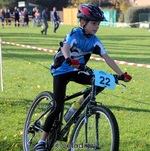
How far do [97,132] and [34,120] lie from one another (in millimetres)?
1229

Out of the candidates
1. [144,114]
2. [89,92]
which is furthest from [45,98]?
[144,114]

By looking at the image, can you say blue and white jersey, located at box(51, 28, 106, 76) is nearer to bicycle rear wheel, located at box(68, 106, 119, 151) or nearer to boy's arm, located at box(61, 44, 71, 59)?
boy's arm, located at box(61, 44, 71, 59)

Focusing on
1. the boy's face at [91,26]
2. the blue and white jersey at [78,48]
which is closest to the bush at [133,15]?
the blue and white jersey at [78,48]

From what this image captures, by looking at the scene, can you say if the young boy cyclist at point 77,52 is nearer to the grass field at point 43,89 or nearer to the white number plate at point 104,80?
the white number plate at point 104,80

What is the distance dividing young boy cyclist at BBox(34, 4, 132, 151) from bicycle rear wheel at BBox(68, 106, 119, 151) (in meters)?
0.44

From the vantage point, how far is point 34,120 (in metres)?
5.22

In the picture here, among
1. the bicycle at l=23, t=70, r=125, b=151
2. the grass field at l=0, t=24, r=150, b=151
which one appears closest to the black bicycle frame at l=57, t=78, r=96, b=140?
the bicycle at l=23, t=70, r=125, b=151

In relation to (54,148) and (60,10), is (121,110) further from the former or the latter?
(60,10)

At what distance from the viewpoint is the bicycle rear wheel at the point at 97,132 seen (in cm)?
398

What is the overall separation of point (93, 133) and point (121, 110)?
3490 millimetres

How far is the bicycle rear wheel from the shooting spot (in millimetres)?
3977

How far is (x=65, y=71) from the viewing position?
466 centimetres

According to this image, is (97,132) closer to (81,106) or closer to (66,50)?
(81,106)

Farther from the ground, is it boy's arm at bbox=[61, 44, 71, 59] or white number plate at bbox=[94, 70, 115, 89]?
boy's arm at bbox=[61, 44, 71, 59]
